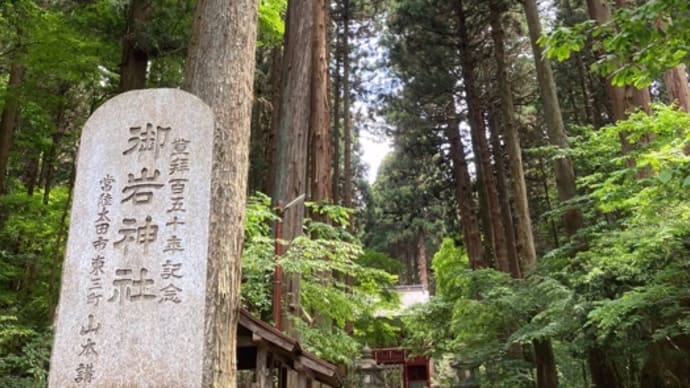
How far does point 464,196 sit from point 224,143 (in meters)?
12.3

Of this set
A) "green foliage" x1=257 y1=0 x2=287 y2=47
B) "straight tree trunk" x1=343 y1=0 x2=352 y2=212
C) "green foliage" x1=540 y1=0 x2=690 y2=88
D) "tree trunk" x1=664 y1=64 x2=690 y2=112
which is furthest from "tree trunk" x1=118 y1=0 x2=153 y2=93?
"straight tree trunk" x1=343 y1=0 x2=352 y2=212

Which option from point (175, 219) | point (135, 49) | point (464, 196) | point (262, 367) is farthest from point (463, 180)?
point (175, 219)

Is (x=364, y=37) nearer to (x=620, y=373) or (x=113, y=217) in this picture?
(x=620, y=373)

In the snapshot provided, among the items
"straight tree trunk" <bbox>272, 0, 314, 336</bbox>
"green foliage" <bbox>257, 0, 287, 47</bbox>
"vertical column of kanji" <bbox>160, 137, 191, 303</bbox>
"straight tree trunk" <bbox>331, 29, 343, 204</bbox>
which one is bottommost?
"vertical column of kanji" <bbox>160, 137, 191, 303</bbox>

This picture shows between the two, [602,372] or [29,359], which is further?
[602,372]

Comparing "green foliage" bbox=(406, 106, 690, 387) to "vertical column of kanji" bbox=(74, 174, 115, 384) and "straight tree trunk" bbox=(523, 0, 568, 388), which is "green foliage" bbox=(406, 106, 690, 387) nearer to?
"straight tree trunk" bbox=(523, 0, 568, 388)

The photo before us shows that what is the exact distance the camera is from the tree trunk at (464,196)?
13578mm

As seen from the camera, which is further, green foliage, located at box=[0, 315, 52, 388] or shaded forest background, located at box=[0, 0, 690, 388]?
green foliage, located at box=[0, 315, 52, 388]

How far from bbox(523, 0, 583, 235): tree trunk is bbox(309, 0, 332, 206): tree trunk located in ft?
11.9

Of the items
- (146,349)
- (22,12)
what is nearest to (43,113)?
(22,12)

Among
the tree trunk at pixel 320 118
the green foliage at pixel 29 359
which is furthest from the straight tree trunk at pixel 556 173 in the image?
the green foliage at pixel 29 359

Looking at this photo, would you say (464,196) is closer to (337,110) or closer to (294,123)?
(337,110)

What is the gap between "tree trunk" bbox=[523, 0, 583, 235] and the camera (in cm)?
896

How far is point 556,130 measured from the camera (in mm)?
9773
